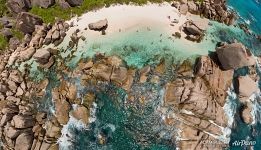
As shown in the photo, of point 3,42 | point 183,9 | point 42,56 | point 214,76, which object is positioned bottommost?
point 3,42

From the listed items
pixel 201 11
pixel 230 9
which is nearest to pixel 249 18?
pixel 230 9

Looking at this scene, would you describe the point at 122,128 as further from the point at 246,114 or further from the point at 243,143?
the point at 246,114

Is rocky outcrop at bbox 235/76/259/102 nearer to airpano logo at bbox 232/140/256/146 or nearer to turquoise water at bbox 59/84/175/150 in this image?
airpano logo at bbox 232/140/256/146

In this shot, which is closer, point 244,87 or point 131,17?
point 244,87

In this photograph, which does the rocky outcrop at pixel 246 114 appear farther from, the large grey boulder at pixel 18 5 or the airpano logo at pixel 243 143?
the large grey boulder at pixel 18 5

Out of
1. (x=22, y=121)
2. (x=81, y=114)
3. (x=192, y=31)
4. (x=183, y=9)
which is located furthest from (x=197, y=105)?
(x=22, y=121)

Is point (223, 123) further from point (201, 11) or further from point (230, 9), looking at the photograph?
point (230, 9)
